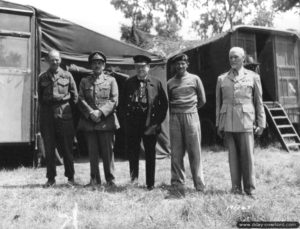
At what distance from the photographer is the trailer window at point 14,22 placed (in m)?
6.55

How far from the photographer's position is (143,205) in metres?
3.90

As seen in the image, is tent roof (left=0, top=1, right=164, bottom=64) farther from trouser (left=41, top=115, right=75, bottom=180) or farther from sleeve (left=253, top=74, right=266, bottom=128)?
sleeve (left=253, top=74, right=266, bottom=128)

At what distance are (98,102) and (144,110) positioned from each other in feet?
2.00

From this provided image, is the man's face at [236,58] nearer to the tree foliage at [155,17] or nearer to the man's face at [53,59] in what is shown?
the man's face at [53,59]

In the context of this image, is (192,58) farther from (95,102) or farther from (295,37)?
(95,102)

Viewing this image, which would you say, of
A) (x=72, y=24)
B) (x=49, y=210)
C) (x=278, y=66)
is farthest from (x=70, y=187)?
(x=278, y=66)

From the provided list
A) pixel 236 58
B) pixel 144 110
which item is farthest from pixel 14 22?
pixel 236 58

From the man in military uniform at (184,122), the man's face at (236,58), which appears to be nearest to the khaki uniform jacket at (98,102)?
the man in military uniform at (184,122)

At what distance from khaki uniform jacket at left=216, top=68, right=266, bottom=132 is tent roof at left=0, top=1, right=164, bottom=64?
3.56m

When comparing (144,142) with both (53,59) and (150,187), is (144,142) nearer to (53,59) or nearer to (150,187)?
(150,187)

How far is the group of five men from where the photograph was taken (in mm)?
4301

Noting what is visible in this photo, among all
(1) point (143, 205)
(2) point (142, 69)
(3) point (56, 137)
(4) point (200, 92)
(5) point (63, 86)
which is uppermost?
(2) point (142, 69)

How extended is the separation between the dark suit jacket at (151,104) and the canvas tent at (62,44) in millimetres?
2646

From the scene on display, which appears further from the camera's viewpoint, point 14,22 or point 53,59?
point 14,22
